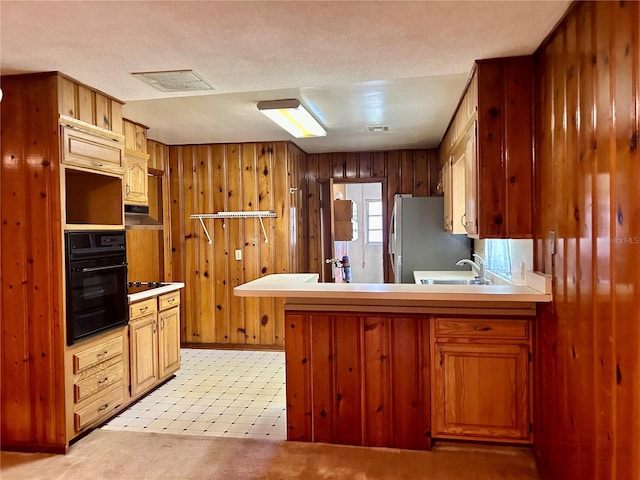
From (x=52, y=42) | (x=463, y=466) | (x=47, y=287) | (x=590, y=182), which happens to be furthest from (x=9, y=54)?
(x=463, y=466)

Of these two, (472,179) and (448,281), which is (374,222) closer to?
(448,281)

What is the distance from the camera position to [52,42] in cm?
206

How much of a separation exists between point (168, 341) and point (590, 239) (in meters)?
3.37

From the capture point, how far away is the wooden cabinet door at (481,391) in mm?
2381

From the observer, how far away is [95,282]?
280 centimetres

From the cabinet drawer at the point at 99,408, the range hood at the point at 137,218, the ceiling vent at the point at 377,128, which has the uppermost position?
the ceiling vent at the point at 377,128

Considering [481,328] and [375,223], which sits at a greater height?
[375,223]

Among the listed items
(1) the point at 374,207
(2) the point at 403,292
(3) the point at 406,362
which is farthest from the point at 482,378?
(1) the point at 374,207

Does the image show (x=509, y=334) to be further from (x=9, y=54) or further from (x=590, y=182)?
(x=9, y=54)

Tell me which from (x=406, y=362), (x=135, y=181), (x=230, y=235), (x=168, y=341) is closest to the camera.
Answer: (x=406, y=362)

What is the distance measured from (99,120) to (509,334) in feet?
9.59

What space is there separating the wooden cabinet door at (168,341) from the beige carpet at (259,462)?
3.40ft

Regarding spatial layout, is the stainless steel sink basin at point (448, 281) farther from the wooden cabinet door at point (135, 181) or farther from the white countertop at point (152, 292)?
the wooden cabinet door at point (135, 181)

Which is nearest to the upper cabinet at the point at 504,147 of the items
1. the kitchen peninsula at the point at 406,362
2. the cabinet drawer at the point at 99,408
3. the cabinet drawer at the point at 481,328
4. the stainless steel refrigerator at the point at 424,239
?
the kitchen peninsula at the point at 406,362
